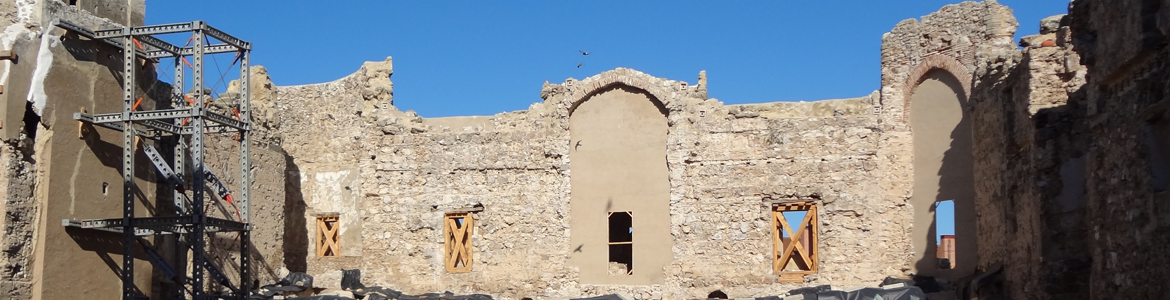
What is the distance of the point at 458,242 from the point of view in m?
21.5

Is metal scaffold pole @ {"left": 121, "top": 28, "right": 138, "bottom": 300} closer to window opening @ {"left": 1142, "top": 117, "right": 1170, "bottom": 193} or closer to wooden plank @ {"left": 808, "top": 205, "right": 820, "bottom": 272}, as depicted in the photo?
wooden plank @ {"left": 808, "top": 205, "right": 820, "bottom": 272}

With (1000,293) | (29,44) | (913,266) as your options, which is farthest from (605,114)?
(29,44)

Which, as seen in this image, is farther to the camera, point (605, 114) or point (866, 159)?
point (605, 114)

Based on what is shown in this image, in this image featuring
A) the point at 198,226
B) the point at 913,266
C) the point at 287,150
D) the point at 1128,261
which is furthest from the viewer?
the point at 287,150

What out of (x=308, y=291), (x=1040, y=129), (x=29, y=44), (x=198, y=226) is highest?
(x=29, y=44)

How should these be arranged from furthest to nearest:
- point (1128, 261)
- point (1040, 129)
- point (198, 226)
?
point (198, 226), point (1040, 129), point (1128, 261)

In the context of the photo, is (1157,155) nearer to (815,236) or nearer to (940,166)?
(940,166)

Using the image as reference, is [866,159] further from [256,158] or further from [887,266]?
[256,158]

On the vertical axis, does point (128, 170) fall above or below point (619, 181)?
above

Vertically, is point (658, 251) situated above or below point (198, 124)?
below

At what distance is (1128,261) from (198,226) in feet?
35.6

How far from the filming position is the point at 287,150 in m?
22.6

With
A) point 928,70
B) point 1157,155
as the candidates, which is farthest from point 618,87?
point 1157,155

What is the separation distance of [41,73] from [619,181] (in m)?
9.79
